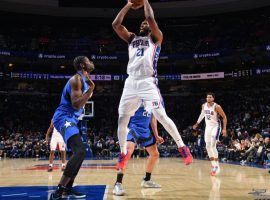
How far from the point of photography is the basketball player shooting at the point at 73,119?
458 cm

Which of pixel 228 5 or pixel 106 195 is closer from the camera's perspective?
pixel 106 195

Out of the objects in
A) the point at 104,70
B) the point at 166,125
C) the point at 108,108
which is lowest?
the point at 166,125

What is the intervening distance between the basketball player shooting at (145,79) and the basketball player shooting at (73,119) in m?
0.67

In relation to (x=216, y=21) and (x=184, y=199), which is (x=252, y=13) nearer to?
(x=216, y=21)

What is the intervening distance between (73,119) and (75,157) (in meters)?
0.56

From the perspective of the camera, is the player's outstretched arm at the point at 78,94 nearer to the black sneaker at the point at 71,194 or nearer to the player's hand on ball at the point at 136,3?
the black sneaker at the point at 71,194

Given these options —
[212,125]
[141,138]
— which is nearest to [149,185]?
[141,138]

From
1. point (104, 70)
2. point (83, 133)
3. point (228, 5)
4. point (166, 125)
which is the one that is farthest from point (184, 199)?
point (104, 70)

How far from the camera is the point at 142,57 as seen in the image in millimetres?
5289

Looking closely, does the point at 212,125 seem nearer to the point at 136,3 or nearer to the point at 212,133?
the point at 212,133

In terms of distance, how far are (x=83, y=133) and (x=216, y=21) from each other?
62.4ft

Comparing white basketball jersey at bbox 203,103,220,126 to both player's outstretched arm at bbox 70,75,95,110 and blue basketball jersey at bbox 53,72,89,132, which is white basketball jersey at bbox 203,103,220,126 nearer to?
blue basketball jersey at bbox 53,72,89,132

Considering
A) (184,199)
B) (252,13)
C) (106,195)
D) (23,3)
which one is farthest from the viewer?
(252,13)

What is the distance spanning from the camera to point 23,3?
27828mm
